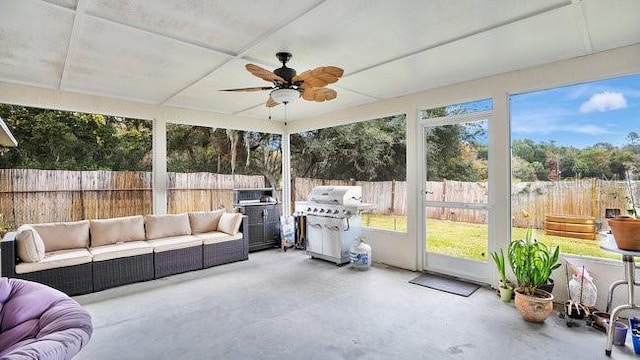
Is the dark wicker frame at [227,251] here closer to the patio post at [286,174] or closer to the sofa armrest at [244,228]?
the sofa armrest at [244,228]

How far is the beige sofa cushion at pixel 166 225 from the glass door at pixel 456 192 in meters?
3.71

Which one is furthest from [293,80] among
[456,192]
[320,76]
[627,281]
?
[627,281]

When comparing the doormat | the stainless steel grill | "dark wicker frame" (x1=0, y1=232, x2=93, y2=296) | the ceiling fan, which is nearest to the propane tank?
the stainless steel grill

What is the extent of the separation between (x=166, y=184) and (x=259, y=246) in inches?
78.5

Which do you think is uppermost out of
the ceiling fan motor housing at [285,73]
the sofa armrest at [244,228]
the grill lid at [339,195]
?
the ceiling fan motor housing at [285,73]

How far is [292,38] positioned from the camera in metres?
2.71

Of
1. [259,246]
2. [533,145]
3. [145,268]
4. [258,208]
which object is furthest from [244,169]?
[533,145]

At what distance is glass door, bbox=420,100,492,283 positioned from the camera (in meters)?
3.99

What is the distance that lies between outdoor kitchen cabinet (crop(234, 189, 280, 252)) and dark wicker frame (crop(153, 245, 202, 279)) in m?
1.29

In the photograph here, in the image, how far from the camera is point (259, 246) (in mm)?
5875

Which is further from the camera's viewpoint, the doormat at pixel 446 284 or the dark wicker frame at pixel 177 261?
the dark wicker frame at pixel 177 261

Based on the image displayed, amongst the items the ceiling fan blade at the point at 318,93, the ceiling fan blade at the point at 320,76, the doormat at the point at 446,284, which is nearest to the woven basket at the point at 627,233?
the doormat at the point at 446,284

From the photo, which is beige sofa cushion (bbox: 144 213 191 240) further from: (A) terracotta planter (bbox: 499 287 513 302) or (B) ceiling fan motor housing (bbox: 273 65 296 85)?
(A) terracotta planter (bbox: 499 287 513 302)

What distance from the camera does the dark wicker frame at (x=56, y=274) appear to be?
3242 mm
